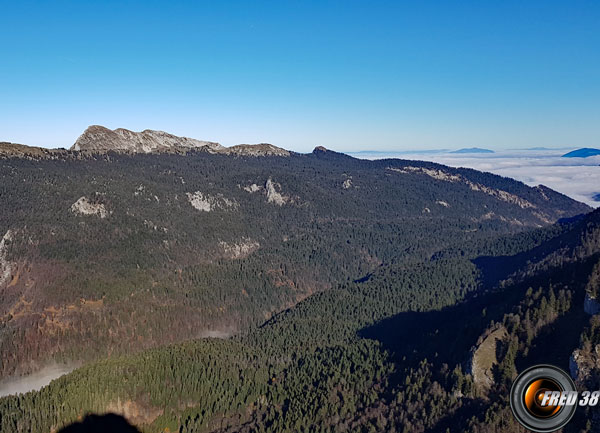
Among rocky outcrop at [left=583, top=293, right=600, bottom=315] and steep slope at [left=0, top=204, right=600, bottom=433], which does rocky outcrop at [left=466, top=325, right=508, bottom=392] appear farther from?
rocky outcrop at [left=583, top=293, right=600, bottom=315]

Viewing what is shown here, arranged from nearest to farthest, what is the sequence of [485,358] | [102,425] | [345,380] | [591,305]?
1. [591,305]
2. [485,358]
3. [102,425]
4. [345,380]

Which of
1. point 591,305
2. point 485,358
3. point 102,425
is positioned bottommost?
point 102,425

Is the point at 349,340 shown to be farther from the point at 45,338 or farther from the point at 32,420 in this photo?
the point at 45,338

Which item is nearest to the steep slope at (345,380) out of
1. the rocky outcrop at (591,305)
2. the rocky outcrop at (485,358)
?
the rocky outcrop at (485,358)

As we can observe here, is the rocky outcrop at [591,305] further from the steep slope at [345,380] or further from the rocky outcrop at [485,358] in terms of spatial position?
the rocky outcrop at [485,358]

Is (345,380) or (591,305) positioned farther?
(345,380)

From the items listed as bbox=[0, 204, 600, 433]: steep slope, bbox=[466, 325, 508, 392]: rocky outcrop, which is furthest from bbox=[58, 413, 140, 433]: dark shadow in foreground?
bbox=[466, 325, 508, 392]: rocky outcrop

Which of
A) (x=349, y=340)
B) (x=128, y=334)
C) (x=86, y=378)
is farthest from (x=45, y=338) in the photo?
(x=349, y=340)

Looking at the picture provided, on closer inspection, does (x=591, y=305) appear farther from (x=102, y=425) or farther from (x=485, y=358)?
(x=102, y=425)

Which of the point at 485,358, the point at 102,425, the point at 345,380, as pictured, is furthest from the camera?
the point at 345,380

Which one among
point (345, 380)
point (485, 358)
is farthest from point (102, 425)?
point (485, 358)
